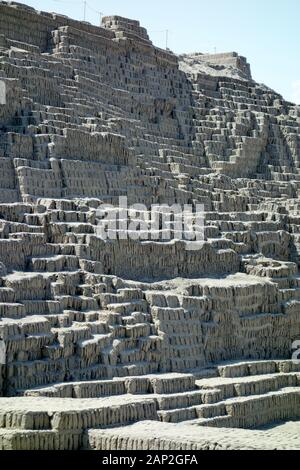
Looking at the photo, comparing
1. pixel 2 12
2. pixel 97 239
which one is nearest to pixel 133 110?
pixel 2 12

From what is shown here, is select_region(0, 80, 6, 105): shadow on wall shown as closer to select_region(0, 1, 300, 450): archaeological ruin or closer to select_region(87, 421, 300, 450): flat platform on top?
select_region(0, 1, 300, 450): archaeological ruin

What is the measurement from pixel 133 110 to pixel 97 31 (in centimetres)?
304

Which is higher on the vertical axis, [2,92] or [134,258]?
[2,92]

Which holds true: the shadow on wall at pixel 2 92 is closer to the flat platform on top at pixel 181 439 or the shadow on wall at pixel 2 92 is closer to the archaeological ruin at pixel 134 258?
the archaeological ruin at pixel 134 258

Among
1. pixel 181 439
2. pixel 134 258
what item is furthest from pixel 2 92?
pixel 181 439

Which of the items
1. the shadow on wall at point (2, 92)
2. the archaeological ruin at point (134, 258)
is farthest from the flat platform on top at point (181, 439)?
the shadow on wall at point (2, 92)

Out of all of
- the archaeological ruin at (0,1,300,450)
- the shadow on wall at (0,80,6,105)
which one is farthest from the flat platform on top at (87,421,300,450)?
the shadow on wall at (0,80,6,105)

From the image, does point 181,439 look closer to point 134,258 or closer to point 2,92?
point 134,258

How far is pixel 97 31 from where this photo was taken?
135 feet

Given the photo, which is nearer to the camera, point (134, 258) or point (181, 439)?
point (181, 439)

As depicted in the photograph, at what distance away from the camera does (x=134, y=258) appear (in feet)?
101

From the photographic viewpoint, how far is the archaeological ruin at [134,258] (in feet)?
78.9

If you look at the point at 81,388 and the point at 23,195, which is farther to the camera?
the point at 23,195
